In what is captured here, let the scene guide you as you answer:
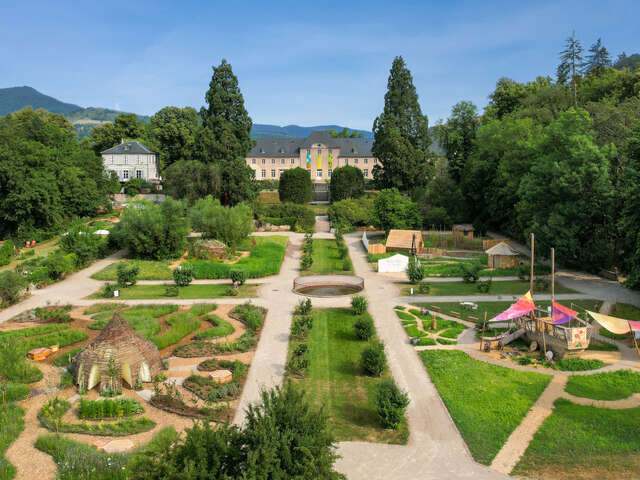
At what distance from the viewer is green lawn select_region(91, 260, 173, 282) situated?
35219mm

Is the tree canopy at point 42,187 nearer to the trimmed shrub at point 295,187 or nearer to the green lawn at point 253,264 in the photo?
the green lawn at point 253,264

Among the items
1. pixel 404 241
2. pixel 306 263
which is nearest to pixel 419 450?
pixel 306 263

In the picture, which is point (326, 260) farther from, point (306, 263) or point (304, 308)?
point (304, 308)

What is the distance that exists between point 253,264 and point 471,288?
1585 cm

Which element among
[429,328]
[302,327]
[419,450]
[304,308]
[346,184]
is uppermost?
[346,184]

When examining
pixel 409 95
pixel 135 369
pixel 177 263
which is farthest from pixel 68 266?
pixel 409 95

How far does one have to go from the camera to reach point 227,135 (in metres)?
53.1

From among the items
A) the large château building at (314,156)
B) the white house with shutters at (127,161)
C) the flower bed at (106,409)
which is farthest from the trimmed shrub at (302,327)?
the large château building at (314,156)

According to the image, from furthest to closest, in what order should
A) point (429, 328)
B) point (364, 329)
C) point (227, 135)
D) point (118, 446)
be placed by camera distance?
point (227, 135) < point (429, 328) < point (364, 329) < point (118, 446)

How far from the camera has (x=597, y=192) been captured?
110 feet

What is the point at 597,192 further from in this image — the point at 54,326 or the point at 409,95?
the point at 409,95

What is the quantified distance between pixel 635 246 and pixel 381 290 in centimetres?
1427

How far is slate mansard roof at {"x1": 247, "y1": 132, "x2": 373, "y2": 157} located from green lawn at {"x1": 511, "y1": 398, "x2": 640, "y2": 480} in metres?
79.3

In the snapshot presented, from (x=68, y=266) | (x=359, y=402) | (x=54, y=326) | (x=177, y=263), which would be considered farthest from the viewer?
(x=177, y=263)
